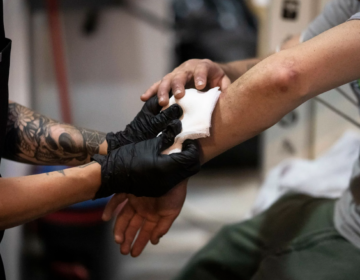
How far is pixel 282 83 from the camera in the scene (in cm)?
60

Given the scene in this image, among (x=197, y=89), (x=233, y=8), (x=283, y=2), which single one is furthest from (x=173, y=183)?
(x=233, y=8)

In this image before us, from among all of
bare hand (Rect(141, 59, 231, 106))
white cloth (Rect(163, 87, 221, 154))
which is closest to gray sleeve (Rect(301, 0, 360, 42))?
bare hand (Rect(141, 59, 231, 106))

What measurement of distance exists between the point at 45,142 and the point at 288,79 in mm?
559

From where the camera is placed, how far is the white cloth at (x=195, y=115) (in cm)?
64

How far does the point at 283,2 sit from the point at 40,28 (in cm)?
110

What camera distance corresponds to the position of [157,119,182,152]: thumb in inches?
24.8

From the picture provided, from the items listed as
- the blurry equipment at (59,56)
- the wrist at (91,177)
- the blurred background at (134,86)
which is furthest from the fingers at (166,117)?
the blurry equipment at (59,56)

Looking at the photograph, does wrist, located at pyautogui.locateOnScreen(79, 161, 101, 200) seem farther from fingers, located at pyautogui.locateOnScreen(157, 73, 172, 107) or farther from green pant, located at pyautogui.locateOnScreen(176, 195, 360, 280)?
green pant, located at pyautogui.locateOnScreen(176, 195, 360, 280)

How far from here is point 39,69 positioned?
5.48ft

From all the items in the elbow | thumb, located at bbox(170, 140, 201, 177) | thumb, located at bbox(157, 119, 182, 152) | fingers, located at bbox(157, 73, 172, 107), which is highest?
the elbow

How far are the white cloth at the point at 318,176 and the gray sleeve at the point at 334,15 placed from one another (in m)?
0.50

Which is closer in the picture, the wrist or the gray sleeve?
the wrist

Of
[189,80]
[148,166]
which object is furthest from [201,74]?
[148,166]

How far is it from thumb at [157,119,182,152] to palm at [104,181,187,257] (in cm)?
17
